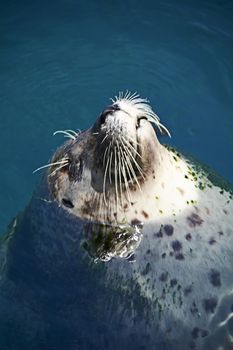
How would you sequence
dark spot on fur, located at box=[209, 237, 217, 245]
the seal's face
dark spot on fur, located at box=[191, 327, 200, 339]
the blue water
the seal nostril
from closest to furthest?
the seal's face → dark spot on fur, located at box=[191, 327, 200, 339] → dark spot on fur, located at box=[209, 237, 217, 245] → the seal nostril → the blue water

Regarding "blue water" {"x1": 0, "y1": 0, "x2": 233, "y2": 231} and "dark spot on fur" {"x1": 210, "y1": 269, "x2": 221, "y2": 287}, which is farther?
"blue water" {"x1": 0, "y1": 0, "x2": 233, "y2": 231}

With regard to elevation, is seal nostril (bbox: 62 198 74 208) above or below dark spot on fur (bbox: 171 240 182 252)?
above

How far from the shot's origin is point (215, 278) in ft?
12.5

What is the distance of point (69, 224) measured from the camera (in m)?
4.02

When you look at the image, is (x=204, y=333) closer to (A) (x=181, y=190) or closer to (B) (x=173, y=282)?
(B) (x=173, y=282)

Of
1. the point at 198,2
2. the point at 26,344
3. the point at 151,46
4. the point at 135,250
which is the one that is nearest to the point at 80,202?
the point at 135,250

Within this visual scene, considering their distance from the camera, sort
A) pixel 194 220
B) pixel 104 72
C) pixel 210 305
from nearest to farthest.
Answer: pixel 210 305 < pixel 194 220 < pixel 104 72

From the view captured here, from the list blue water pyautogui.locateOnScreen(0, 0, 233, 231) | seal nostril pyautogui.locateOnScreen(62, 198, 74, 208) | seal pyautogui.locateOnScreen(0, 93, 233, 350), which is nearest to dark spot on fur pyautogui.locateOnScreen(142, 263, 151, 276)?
seal pyautogui.locateOnScreen(0, 93, 233, 350)

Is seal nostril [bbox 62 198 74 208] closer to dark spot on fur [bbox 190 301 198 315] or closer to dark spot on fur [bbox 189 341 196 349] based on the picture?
dark spot on fur [bbox 190 301 198 315]

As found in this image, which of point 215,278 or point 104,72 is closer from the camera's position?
point 215,278

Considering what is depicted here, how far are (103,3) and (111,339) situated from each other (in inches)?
357

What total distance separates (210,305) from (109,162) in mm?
1193

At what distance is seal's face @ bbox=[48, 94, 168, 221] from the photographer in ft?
11.9

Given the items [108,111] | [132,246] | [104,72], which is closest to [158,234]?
[132,246]
